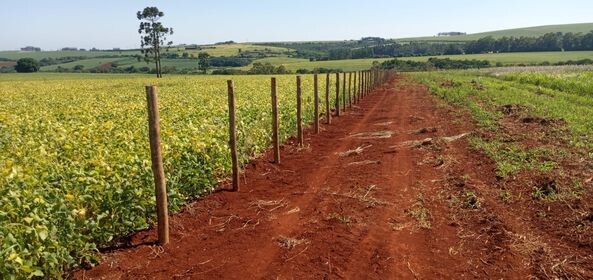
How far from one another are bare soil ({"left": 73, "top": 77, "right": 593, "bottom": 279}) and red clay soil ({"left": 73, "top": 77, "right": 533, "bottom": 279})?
14mm

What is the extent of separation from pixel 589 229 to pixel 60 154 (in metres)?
7.20

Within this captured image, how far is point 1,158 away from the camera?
19.7 feet

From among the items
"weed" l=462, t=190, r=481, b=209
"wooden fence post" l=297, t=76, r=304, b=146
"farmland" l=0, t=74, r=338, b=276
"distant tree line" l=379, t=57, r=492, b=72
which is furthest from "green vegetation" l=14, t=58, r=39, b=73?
"weed" l=462, t=190, r=481, b=209

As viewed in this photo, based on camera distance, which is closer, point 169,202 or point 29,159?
point 29,159

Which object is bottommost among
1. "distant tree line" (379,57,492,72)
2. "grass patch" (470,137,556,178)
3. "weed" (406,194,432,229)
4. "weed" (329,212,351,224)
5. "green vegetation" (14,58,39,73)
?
"weed" (406,194,432,229)

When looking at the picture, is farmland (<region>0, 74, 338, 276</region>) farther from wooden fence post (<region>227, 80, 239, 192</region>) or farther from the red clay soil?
the red clay soil

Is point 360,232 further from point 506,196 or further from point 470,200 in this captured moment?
point 506,196

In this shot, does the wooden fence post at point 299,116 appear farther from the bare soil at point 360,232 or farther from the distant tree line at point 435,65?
the distant tree line at point 435,65

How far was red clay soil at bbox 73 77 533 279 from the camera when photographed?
5.09m

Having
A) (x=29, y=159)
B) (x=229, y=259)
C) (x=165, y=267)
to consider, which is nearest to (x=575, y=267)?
(x=229, y=259)

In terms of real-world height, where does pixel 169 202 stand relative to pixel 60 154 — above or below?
below

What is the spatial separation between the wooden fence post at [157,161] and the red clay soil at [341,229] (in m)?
0.26

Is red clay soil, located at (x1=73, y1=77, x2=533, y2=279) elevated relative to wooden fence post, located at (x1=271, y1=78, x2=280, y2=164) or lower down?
lower down

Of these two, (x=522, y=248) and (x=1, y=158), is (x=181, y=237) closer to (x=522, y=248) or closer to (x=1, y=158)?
(x=1, y=158)
